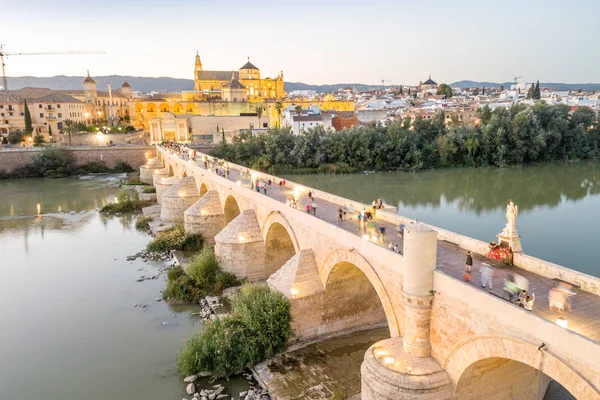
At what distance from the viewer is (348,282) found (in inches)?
377

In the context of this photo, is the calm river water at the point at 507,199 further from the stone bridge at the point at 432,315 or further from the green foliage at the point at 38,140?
the green foliage at the point at 38,140

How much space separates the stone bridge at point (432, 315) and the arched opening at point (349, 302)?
0.08 feet

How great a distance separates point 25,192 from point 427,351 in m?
32.4

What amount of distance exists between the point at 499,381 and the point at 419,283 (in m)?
1.80

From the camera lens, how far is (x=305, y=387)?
7922 mm

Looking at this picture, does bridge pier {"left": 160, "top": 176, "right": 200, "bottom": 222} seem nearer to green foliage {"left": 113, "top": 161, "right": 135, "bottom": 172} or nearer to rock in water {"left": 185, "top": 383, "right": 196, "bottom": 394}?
rock in water {"left": 185, "top": 383, "right": 196, "bottom": 394}

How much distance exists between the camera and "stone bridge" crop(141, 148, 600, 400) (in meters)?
4.64

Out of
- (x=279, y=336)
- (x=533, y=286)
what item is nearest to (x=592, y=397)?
(x=533, y=286)

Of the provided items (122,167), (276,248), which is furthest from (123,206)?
(122,167)

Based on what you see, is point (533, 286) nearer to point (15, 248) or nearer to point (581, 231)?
point (581, 231)

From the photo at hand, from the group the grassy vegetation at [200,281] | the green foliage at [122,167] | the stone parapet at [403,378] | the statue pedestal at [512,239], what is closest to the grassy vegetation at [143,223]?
the grassy vegetation at [200,281]

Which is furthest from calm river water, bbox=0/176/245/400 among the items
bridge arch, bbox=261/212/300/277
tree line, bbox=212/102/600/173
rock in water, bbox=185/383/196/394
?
tree line, bbox=212/102/600/173

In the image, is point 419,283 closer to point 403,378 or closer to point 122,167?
point 403,378

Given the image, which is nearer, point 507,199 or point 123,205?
point 507,199
